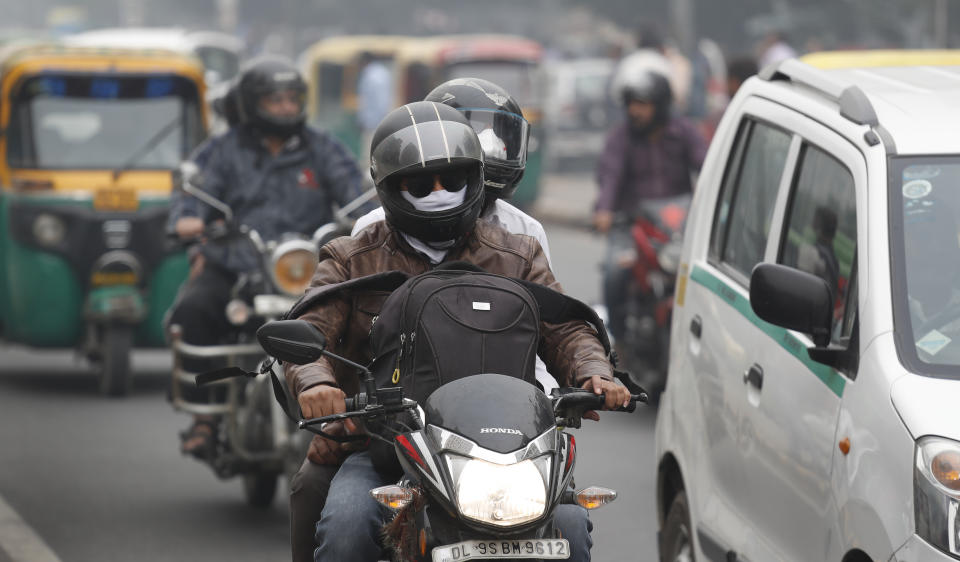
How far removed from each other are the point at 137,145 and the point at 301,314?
8300 millimetres

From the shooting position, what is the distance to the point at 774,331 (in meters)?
5.09

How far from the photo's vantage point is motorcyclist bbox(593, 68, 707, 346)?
1129 centimetres

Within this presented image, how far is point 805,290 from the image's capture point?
14.8 ft

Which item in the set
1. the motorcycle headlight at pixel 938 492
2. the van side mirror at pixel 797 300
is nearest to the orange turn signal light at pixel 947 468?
the motorcycle headlight at pixel 938 492

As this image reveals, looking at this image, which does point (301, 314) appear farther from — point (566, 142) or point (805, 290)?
point (566, 142)

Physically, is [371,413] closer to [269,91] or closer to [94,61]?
[269,91]

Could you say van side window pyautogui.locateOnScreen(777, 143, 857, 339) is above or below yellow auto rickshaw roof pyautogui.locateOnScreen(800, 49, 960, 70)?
below

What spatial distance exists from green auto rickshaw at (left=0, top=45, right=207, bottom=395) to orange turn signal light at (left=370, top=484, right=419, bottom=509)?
25.9 feet

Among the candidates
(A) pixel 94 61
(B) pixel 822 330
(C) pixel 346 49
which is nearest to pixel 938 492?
(B) pixel 822 330

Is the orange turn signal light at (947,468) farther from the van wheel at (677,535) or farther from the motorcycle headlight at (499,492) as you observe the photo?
the van wheel at (677,535)

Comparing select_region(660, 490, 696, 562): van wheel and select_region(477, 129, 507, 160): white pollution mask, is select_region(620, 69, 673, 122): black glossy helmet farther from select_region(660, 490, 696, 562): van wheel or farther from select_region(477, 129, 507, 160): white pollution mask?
select_region(477, 129, 507, 160): white pollution mask

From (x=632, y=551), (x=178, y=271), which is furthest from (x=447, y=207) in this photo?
(x=178, y=271)

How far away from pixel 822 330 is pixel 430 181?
1042 mm

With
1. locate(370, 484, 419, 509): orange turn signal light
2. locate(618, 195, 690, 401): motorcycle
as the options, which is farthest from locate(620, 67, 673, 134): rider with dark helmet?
locate(370, 484, 419, 509): orange turn signal light
